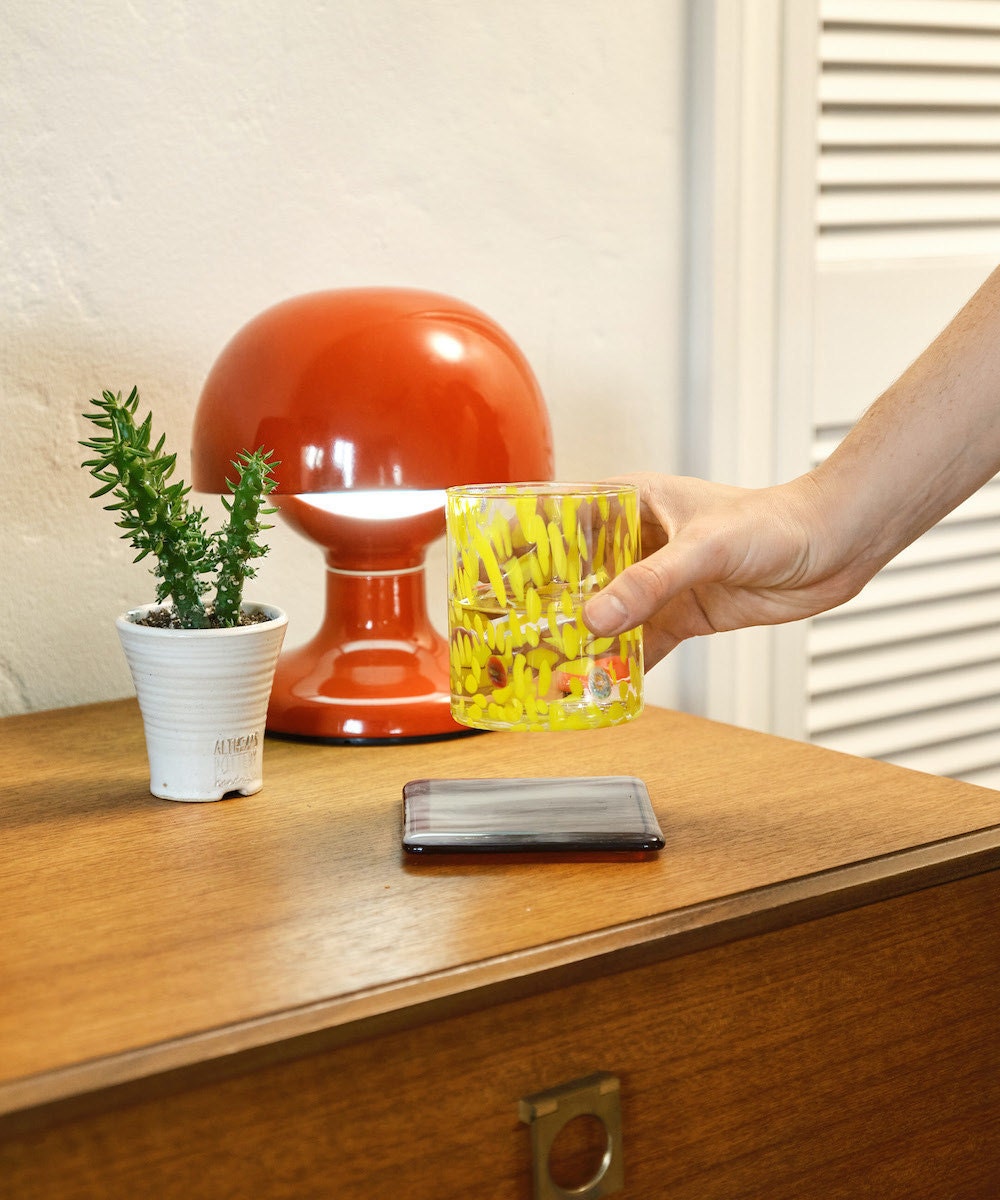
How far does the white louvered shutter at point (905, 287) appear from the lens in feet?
4.00

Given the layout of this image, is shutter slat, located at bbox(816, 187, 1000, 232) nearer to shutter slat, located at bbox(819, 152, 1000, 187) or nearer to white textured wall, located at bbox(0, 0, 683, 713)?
shutter slat, located at bbox(819, 152, 1000, 187)

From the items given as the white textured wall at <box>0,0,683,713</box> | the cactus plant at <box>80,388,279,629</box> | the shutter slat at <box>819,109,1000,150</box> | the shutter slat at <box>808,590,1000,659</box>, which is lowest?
the shutter slat at <box>808,590,1000,659</box>

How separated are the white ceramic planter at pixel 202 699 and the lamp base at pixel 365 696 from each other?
11 centimetres

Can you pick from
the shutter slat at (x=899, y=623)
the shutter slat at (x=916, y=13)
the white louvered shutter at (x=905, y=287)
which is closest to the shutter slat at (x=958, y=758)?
the white louvered shutter at (x=905, y=287)

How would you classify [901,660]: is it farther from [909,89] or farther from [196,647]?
[196,647]

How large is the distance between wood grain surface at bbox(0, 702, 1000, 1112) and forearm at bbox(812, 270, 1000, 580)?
0.15 meters

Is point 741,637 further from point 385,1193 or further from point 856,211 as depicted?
point 385,1193

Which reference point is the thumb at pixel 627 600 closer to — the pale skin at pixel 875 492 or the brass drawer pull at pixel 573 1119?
the pale skin at pixel 875 492

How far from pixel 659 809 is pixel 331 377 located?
311 mm

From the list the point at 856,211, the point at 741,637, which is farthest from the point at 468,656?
the point at 856,211

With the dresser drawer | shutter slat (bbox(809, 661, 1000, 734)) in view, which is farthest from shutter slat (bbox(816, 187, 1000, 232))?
the dresser drawer

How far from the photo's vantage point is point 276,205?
38.0 inches

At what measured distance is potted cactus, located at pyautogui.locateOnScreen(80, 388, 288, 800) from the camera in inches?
25.6

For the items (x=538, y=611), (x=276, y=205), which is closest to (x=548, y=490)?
(x=538, y=611)
